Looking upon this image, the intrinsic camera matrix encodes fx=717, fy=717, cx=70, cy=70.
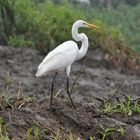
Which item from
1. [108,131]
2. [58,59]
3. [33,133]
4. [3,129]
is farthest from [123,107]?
[3,129]

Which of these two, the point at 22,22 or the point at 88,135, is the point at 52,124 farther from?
the point at 22,22

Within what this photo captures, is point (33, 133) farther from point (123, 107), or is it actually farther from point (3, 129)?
point (123, 107)

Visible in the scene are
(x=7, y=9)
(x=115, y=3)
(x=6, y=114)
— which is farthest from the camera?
(x=115, y=3)

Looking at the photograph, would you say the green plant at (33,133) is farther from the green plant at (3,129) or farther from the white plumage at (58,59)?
the white plumage at (58,59)

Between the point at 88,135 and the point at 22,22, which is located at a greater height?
the point at 88,135

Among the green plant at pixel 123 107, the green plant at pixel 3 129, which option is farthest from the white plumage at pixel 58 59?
the green plant at pixel 3 129

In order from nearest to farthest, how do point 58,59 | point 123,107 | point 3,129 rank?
point 3,129 → point 58,59 → point 123,107

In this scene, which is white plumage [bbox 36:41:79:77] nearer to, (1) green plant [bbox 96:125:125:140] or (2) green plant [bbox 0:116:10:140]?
(1) green plant [bbox 96:125:125:140]

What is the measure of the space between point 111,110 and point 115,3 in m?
20.0

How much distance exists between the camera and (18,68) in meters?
14.5

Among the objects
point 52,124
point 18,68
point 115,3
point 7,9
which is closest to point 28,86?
point 18,68

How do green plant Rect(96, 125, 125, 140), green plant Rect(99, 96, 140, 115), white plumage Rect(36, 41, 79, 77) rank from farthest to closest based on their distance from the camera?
green plant Rect(99, 96, 140, 115) < white plumage Rect(36, 41, 79, 77) < green plant Rect(96, 125, 125, 140)

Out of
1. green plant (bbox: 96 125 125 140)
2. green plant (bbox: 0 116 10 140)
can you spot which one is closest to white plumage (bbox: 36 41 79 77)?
green plant (bbox: 96 125 125 140)

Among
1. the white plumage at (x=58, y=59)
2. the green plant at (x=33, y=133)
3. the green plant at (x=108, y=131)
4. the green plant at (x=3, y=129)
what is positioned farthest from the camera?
the white plumage at (x=58, y=59)
